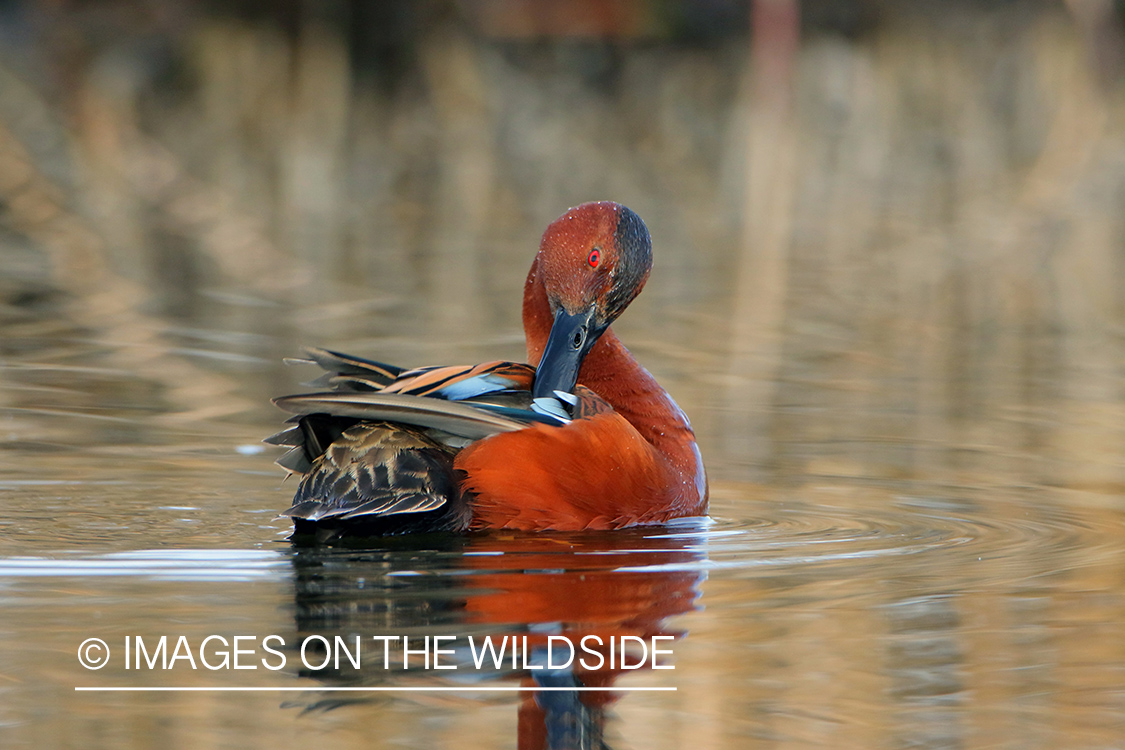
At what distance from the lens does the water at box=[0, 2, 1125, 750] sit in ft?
12.3

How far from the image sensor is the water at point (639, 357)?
3764mm

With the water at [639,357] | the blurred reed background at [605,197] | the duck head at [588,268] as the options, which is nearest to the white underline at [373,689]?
the water at [639,357]

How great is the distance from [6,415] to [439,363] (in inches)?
87.1

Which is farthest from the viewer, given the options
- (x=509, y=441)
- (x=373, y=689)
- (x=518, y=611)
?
(x=509, y=441)

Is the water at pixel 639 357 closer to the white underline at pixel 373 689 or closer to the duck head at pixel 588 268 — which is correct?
the white underline at pixel 373 689

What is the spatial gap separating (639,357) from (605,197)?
6.57 meters

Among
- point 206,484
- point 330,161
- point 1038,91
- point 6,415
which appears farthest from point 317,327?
point 1038,91

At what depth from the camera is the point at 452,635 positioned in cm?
406

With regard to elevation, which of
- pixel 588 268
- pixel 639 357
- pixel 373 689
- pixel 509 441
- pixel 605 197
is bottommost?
pixel 373 689

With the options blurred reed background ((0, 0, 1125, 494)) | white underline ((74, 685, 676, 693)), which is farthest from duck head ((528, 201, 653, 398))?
white underline ((74, 685, 676, 693))

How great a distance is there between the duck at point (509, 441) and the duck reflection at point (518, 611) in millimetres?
101

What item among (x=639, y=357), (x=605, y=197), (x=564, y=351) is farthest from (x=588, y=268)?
(x=605, y=197)

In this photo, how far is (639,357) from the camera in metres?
9.21

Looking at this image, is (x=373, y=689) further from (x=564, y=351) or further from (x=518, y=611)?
(x=564, y=351)
